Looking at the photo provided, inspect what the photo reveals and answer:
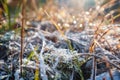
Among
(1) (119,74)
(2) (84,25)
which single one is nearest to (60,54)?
(1) (119,74)

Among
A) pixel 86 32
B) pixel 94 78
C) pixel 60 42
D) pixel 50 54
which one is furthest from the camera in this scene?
pixel 86 32

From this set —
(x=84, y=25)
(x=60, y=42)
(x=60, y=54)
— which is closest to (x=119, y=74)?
(x=60, y=54)

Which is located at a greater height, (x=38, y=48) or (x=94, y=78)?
(x=38, y=48)

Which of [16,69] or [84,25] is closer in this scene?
[16,69]

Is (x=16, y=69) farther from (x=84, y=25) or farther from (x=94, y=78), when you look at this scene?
(x=84, y=25)

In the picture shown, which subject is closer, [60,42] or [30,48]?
[30,48]

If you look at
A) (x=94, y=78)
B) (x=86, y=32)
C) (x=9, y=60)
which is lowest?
(x=94, y=78)

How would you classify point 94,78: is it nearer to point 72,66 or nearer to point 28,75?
point 72,66

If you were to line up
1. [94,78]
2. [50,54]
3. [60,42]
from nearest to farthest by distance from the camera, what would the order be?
[94,78] → [50,54] → [60,42]

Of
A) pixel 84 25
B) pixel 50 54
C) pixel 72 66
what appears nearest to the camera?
pixel 72 66
